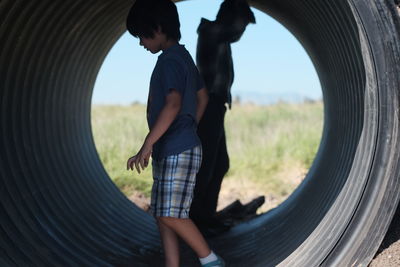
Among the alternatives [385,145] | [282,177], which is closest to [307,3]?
[385,145]

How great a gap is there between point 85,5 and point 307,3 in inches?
76.0

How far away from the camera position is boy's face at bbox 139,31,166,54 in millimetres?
A: 4973

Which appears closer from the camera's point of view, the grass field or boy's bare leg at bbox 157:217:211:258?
boy's bare leg at bbox 157:217:211:258

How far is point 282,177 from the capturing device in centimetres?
1405

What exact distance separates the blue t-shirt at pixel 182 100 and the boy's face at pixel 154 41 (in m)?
0.10

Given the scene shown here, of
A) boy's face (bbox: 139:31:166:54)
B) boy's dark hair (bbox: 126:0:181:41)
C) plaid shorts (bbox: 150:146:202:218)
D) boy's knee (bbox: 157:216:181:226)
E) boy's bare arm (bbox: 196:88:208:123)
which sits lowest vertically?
boy's knee (bbox: 157:216:181:226)

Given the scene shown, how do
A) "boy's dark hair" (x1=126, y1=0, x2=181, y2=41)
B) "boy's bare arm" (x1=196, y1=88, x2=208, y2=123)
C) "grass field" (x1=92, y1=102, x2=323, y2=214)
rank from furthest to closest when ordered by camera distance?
"grass field" (x1=92, y1=102, x2=323, y2=214), "boy's bare arm" (x1=196, y1=88, x2=208, y2=123), "boy's dark hair" (x1=126, y1=0, x2=181, y2=41)

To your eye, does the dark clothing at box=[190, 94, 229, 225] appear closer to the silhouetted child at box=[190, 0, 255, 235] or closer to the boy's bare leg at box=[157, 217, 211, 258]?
the silhouetted child at box=[190, 0, 255, 235]

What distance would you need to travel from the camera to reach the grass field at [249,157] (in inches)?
486

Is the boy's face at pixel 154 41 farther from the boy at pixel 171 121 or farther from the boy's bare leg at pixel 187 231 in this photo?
the boy's bare leg at pixel 187 231

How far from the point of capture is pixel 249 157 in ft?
54.4

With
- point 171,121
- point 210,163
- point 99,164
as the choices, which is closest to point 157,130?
point 171,121

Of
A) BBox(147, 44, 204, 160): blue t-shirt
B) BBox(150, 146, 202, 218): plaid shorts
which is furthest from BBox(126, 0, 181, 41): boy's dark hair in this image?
BBox(150, 146, 202, 218): plaid shorts

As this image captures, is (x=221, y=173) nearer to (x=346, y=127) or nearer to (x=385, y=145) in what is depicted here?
(x=346, y=127)
